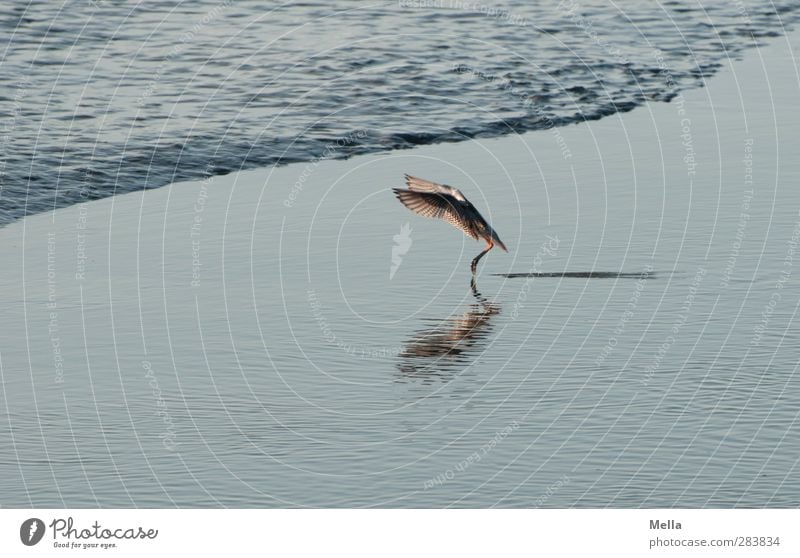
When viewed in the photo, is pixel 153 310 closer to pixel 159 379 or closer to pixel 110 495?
pixel 159 379

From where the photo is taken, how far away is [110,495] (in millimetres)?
10203

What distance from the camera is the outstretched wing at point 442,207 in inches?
605

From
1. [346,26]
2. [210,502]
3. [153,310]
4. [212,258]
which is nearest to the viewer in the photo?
[210,502]

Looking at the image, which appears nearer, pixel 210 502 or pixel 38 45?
pixel 210 502

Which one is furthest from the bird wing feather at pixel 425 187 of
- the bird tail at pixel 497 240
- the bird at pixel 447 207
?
the bird tail at pixel 497 240

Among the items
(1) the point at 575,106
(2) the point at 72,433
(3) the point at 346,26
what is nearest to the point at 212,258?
(2) the point at 72,433

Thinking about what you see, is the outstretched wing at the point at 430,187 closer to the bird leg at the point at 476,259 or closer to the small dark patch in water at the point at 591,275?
the bird leg at the point at 476,259

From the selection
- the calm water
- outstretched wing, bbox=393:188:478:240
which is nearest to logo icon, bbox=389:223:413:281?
the calm water

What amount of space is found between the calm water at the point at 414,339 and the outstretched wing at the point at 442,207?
1.62 ft

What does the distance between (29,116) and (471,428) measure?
1193cm

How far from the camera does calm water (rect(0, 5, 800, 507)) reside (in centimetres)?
1067

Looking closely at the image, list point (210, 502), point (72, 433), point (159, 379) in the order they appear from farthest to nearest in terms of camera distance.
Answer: point (159, 379), point (72, 433), point (210, 502)

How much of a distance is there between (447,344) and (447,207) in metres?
2.32
